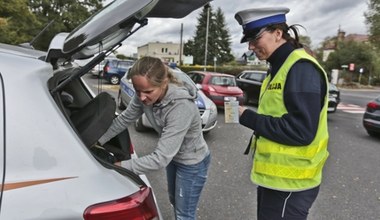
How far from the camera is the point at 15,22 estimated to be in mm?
18219

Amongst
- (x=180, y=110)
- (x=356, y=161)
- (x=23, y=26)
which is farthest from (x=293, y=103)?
(x=23, y=26)

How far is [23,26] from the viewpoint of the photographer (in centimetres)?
1875

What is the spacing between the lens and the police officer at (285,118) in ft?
5.36

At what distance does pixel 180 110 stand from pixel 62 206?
0.85 m

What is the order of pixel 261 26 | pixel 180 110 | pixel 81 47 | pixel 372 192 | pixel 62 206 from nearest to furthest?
pixel 62 206, pixel 81 47, pixel 261 26, pixel 180 110, pixel 372 192

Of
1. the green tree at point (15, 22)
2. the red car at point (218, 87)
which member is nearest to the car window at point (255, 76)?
the red car at point (218, 87)

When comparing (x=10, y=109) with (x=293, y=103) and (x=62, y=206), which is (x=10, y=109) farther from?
(x=293, y=103)

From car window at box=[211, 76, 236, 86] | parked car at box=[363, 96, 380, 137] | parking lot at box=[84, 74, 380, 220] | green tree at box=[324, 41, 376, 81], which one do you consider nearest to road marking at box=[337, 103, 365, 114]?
car window at box=[211, 76, 236, 86]

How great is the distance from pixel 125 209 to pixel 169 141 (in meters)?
0.56

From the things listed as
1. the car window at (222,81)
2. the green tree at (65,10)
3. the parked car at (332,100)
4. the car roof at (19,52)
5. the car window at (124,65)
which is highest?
the green tree at (65,10)

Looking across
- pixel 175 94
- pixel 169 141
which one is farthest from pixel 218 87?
pixel 169 141

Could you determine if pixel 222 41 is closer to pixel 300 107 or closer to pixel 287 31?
pixel 287 31

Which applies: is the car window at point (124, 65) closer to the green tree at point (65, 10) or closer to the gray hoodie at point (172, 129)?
the green tree at point (65, 10)

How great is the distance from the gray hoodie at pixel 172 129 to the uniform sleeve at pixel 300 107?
496 mm
